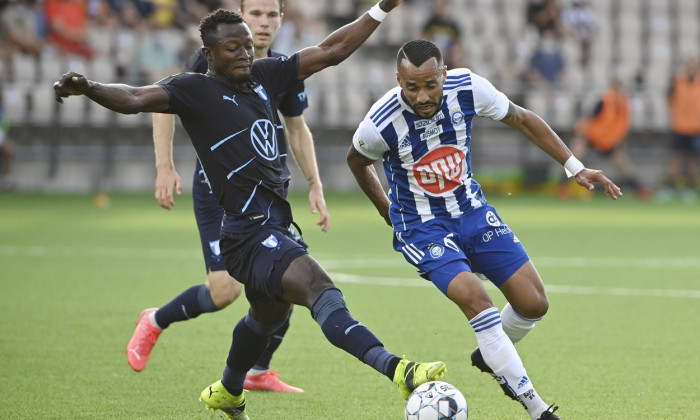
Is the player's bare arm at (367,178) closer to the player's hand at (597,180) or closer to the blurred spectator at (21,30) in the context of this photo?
the player's hand at (597,180)

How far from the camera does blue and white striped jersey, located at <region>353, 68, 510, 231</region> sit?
6281mm

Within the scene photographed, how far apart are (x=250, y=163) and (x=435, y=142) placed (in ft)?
3.64

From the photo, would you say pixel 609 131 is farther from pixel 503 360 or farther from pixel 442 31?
pixel 503 360

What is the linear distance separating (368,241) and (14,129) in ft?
30.1

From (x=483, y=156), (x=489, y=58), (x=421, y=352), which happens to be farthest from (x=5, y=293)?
(x=489, y=58)

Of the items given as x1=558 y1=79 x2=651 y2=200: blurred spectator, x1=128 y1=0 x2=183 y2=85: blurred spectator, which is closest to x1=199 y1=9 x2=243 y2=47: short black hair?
x1=128 y1=0 x2=183 y2=85: blurred spectator

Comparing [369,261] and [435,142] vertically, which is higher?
[435,142]

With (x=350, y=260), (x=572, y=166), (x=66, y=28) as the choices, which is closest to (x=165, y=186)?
(x=572, y=166)

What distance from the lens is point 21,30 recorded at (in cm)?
2180

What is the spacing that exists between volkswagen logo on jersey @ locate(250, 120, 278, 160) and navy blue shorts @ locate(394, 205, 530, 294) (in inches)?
37.0

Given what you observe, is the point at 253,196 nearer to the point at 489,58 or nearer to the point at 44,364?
the point at 44,364

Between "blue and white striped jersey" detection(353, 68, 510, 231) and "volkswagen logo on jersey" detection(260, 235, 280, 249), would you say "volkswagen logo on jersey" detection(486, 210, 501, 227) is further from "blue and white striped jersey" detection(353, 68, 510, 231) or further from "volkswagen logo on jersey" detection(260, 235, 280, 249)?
"volkswagen logo on jersey" detection(260, 235, 280, 249)

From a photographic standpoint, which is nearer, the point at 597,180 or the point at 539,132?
the point at 597,180

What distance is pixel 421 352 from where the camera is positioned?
8109 millimetres
